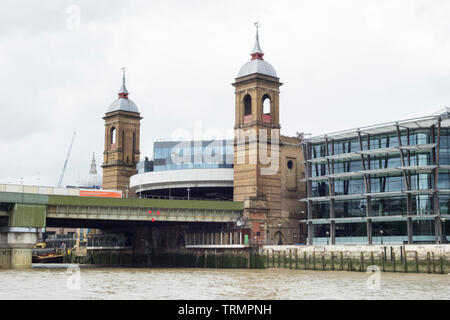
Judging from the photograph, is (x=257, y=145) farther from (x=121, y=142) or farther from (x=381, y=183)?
(x=121, y=142)

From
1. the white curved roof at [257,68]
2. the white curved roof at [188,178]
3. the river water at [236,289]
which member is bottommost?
the river water at [236,289]

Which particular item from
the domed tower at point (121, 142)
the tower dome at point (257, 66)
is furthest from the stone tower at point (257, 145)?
the domed tower at point (121, 142)

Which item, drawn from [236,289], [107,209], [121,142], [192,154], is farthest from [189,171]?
[236,289]

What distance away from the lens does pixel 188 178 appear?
10181cm

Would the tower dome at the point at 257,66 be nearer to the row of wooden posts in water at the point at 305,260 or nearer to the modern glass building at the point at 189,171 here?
the modern glass building at the point at 189,171

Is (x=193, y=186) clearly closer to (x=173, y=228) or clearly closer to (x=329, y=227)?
(x=173, y=228)

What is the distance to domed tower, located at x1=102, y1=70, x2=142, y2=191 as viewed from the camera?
123688mm

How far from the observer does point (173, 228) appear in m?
100

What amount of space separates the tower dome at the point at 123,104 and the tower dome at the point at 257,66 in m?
34.5

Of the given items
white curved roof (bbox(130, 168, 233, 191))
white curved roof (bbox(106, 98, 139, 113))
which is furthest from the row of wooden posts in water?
white curved roof (bbox(106, 98, 139, 113))

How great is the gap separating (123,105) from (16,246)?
5291 centimetres

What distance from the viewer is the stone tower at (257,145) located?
91.2m

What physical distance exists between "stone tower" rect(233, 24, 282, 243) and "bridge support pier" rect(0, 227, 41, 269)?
28.3 meters
